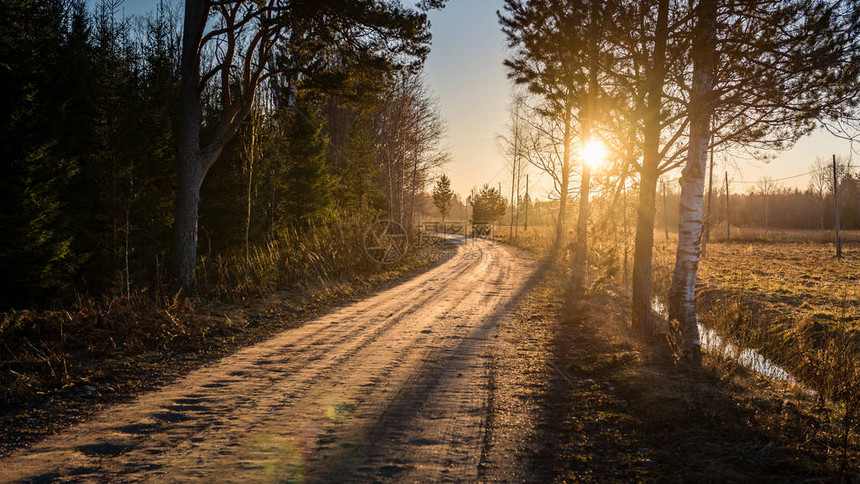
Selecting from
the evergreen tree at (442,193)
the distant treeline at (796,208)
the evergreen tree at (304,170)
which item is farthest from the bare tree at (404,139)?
the distant treeline at (796,208)

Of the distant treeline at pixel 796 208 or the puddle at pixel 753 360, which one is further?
the distant treeline at pixel 796 208

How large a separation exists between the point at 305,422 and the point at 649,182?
6.36 m

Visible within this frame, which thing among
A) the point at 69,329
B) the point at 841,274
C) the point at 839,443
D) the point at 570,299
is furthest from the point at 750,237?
the point at 69,329

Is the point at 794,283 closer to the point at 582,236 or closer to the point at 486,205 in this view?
the point at 582,236

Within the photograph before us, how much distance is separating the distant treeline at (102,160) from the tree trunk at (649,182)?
22.6ft

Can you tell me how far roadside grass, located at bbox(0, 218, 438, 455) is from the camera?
4738mm

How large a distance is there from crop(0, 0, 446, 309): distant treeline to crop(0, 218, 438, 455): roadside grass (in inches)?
52.4

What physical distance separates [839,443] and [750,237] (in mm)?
49462

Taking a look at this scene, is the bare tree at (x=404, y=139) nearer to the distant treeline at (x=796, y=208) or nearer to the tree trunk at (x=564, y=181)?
the tree trunk at (x=564, y=181)

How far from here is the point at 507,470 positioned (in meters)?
3.55

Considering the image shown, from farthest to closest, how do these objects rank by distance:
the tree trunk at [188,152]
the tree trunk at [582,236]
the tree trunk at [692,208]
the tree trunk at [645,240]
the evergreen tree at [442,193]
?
the evergreen tree at [442,193]
the tree trunk at [582,236]
the tree trunk at [188,152]
the tree trunk at [645,240]
the tree trunk at [692,208]

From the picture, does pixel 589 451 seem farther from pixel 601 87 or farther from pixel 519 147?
pixel 519 147

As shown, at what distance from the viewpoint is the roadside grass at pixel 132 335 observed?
4738 millimetres

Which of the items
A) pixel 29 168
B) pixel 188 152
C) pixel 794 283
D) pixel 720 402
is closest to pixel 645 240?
pixel 720 402
